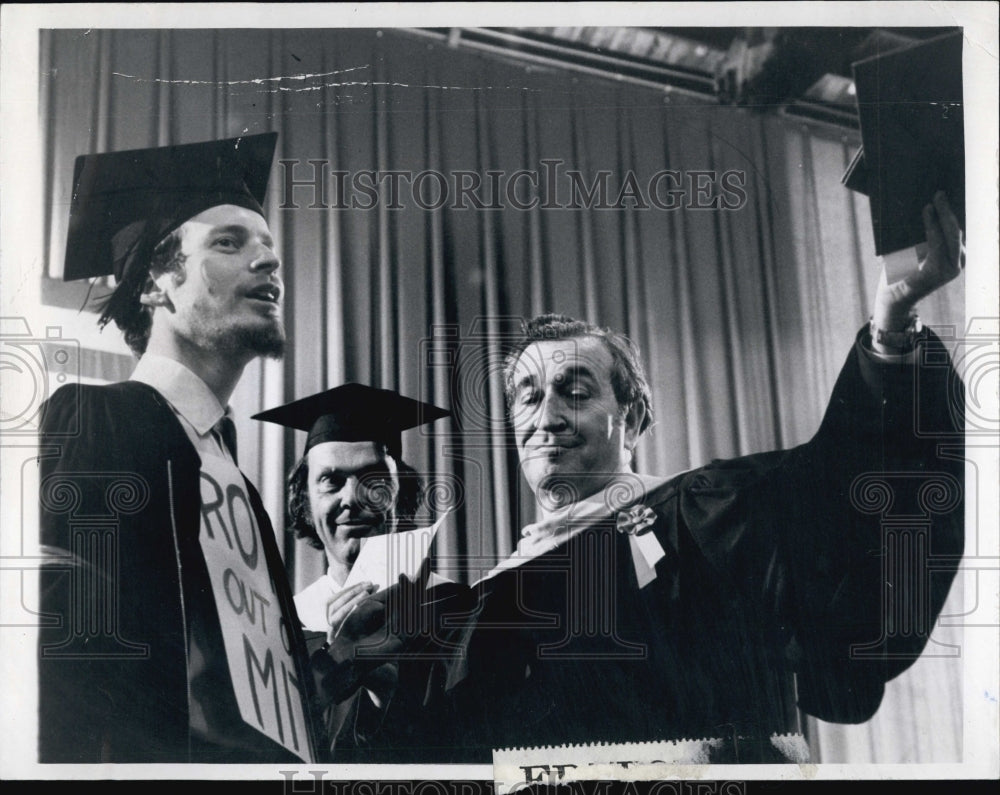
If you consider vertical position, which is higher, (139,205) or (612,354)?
(139,205)

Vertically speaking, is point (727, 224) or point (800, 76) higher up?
point (800, 76)

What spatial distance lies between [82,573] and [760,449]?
6.59ft

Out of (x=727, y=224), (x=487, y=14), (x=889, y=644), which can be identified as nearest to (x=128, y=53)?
(x=487, y=14)

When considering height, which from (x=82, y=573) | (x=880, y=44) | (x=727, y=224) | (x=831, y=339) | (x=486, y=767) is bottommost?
(x=486, y=767)

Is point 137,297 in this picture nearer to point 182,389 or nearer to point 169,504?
point 182,389

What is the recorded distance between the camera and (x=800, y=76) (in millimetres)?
2779

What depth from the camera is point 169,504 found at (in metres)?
2.69

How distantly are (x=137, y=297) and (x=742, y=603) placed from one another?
1986 mm

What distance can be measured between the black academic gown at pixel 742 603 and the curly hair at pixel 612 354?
0.27 metres

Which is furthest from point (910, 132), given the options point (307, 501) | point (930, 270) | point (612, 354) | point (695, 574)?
point (307, 501)

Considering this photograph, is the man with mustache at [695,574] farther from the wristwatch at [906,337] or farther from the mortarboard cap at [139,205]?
the mortarboard cap at [139,205]

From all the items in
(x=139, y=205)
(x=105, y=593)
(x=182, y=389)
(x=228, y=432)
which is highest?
(x=139, y=205)

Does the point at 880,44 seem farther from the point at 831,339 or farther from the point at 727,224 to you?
the point at 831,339

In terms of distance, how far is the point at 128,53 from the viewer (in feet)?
9.12
